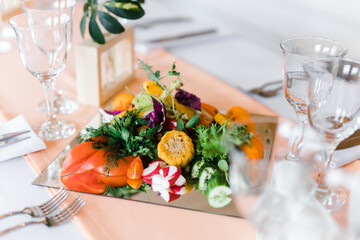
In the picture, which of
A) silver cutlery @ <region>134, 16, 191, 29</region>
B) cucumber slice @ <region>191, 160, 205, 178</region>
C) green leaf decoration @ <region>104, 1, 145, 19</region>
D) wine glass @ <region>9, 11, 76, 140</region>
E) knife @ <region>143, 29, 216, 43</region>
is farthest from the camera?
silver cutlery @ <region>134, 16, 191, 29</region>

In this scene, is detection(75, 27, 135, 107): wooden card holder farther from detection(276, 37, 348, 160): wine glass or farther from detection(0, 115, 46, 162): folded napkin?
detection(276, 37, 348, 160): wine glass

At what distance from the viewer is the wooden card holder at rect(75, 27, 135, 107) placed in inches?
40.6

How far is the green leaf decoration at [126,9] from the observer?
1.00 metres

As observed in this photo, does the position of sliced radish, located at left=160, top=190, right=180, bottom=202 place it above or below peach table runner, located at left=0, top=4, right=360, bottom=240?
above

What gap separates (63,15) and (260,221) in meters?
0.74

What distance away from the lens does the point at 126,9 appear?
1004mm

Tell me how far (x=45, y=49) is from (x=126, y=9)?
0.78 ft

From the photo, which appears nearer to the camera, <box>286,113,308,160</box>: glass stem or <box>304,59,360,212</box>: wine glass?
<box>304,59,360,212</box>: wine glass

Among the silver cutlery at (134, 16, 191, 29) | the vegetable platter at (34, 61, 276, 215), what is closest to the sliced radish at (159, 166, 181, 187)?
the vegetable platter at (34, 61, 276, 215)

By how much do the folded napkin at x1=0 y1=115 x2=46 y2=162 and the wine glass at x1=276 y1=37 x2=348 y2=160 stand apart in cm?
51

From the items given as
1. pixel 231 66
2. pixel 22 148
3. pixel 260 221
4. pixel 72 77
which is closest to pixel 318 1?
pixel 231 66

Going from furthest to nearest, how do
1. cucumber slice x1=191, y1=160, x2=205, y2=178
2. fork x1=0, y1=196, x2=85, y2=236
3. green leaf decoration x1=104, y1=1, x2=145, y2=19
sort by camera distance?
green leaf decoration x1=104, y1=1, x2=145, y2=19 < cucumber slice x1=191, y1=160, x2=205, y2=178 < fork x1=0, y1=196, x2=85, y2=236

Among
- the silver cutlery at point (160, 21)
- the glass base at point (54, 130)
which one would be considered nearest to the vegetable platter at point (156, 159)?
the glass base at point (54, 130)

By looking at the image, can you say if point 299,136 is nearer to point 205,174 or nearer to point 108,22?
point 205,174
